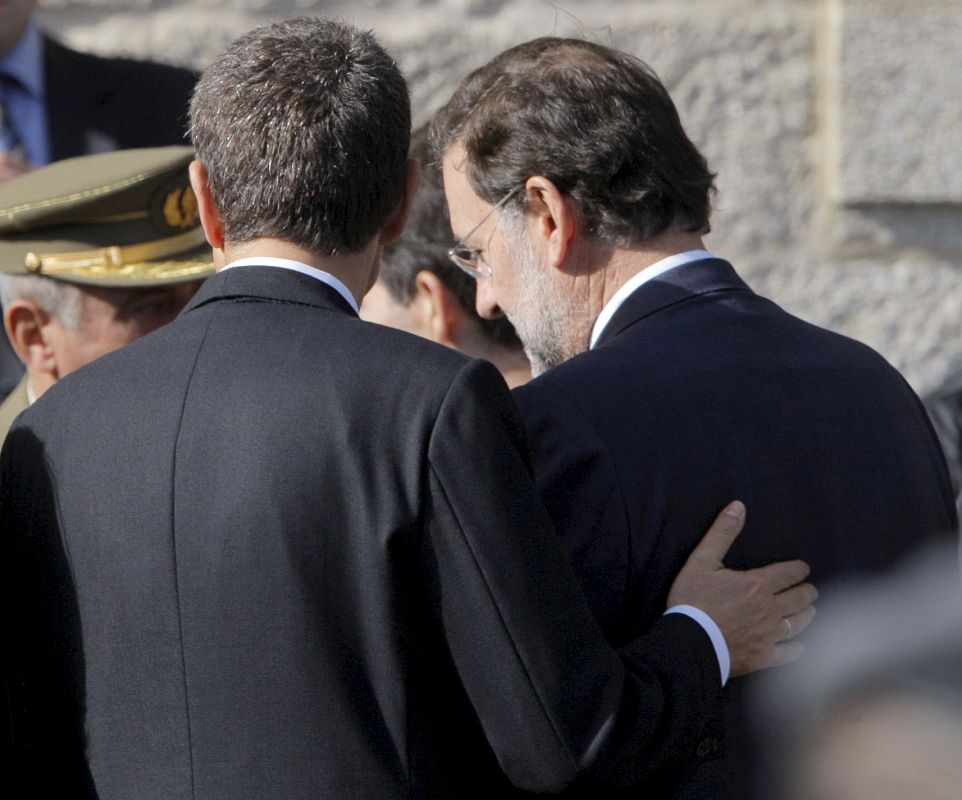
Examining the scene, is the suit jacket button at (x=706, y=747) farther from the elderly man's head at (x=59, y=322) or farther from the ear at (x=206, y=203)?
the elderly man's head at (x=59, y=322)

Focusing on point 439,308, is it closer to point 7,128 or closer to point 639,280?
point 639,280

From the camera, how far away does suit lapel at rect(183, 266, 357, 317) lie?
171 cm

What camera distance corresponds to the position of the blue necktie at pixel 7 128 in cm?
355

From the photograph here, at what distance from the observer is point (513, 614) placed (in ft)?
5.24

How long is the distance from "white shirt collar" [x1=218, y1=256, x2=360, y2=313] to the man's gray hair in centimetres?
131

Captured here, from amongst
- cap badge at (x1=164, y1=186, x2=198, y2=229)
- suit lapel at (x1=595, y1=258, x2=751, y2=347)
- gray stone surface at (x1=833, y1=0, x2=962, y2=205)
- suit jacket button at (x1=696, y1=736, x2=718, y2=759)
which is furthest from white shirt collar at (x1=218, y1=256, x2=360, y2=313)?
gray stone surface at (x1=833, y1=0, x2=962, y2=205)

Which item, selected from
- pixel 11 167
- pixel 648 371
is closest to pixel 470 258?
pixel 648 371

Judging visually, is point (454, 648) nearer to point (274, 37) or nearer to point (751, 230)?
point (274, 37)

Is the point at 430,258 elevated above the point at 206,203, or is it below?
below

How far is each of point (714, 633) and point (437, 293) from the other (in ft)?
3.87

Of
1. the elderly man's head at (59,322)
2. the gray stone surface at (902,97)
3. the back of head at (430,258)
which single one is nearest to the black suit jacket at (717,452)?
the back of head at (430,258)

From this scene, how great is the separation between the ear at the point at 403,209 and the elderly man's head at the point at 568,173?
28 cm

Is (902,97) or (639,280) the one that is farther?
(902,97)

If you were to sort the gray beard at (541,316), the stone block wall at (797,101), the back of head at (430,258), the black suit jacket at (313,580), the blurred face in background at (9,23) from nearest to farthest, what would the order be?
the black suit jacket at (313,580) < the gray beard at (541,316) < the back of head at (430,258) < the blurred face in background at (9,23) < the stone block wall at (797,101)
